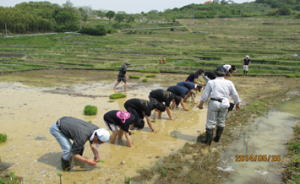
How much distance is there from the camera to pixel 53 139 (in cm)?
737

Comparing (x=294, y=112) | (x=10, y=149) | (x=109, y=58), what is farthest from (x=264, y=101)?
(x=109, y=58)

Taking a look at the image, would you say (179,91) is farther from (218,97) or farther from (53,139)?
(53,139)

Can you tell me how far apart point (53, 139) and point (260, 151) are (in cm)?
521

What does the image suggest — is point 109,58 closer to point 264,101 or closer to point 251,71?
point 251,71

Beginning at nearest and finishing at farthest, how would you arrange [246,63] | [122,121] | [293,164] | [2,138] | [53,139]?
[293,164] → [122,121] → [2,138] → [53,139] → [246,63]

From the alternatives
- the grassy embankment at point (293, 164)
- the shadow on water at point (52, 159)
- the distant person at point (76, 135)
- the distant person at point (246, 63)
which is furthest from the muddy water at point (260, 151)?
the distant person at point (246, 63)

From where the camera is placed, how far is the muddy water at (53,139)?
572 centimetres

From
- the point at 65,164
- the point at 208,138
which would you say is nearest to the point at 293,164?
the point at 208,138

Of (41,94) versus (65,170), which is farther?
(41,94)

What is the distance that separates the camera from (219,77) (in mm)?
6723

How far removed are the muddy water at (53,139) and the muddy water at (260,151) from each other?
1.33 metres

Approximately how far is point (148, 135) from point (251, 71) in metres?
13.3


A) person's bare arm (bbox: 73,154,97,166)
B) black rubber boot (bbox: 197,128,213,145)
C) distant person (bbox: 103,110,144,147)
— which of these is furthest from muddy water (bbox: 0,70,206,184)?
distant person (bbox: 103,110,144,147)

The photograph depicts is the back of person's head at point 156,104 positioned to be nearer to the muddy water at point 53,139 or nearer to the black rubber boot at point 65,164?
the muddy water at point 53,139
